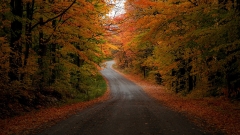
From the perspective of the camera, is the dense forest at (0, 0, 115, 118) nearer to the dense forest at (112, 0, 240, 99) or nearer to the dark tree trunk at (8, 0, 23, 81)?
the dark tree trunk at (8, 0, 23, 81)

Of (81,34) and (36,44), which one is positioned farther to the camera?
(36,44)

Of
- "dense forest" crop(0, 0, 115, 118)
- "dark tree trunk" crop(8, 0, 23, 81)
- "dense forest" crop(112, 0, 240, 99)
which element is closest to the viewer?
"dense forest" crop(112, 0, 240, 99)

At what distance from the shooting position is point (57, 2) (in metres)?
12.6

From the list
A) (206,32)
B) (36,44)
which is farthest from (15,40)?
(206,32)

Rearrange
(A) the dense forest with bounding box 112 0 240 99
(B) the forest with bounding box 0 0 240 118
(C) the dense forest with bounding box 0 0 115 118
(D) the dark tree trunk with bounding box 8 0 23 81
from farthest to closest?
1. (D) the dark tree trunk with bounding box 8 0 23 81
2. (C) the dense forest with bounding box 0 0 115 118
3. (B) the forest with bounding box 0 0 240 118
4. (A) the dense forest with bounding box 112 0 240 99

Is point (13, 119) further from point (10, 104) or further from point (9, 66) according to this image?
point (9, 66)

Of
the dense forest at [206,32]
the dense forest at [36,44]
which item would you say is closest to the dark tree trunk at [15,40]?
the dense forest at [36,44]

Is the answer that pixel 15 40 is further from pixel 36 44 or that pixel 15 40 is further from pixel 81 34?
pixel 36 44

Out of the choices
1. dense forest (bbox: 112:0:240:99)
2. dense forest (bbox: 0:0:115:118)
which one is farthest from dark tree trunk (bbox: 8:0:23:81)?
dense forest (bbox: 112:0:240:99)

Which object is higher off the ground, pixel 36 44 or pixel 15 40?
pixel 36 44

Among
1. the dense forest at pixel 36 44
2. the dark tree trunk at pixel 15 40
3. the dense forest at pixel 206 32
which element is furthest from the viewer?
the dark tree trunk at pixel 15 40

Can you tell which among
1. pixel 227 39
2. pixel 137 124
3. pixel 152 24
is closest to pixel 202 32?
pixel 227 39

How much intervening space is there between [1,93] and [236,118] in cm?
1174

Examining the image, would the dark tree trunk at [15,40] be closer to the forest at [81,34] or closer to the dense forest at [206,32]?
the forest at [81,34]
